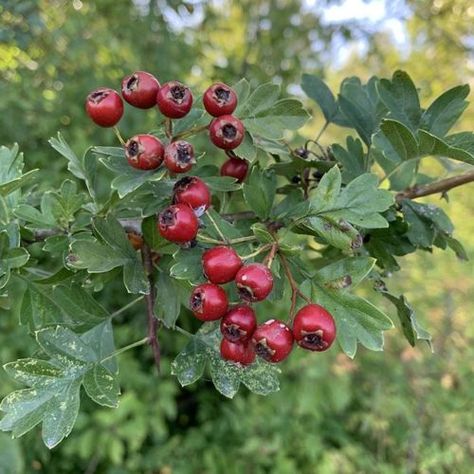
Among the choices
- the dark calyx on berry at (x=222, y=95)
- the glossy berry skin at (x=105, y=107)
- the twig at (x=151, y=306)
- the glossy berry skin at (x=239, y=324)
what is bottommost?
the twig at (x=151, y=306)

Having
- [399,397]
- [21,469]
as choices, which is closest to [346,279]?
[21,469]

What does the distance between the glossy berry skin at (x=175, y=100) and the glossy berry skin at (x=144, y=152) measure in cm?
4

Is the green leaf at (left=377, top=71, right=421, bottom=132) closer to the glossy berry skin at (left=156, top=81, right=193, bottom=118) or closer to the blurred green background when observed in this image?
the glossy berry skin at (left=156, top=81, right=193, bottom=118)

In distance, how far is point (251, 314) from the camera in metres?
0.54

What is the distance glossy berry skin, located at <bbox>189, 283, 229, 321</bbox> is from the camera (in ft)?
1.72

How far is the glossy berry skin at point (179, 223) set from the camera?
53 cm

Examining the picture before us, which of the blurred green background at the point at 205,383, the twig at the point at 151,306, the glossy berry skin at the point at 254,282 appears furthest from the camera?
the blurred green background at the point at 205,383

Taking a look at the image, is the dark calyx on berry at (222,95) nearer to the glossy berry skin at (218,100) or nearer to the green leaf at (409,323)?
the glossy berry skin at (218,100)

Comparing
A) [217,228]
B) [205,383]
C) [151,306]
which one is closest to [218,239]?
[217,228]

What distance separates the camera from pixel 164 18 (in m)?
2.08

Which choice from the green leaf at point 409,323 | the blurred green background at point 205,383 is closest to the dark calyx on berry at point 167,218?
the green leaf at point 409,323

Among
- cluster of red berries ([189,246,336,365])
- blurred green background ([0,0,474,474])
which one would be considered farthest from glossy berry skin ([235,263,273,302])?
blurred green background ([0,0,474,474])

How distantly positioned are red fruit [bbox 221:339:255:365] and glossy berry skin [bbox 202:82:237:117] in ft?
0.73

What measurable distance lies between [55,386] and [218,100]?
317 millimetres
